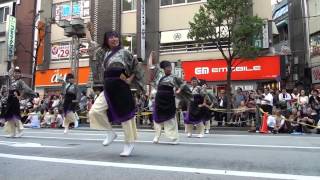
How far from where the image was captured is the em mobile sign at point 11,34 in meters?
35.6

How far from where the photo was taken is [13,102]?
11.9 metres

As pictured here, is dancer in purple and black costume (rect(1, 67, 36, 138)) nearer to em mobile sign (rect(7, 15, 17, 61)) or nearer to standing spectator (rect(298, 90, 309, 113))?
standing spectator (rect(298, 90, 309, 113))

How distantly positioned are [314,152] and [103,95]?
12.1 feet

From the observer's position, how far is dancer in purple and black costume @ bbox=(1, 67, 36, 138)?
11.7m

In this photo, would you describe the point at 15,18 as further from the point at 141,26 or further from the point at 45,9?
the point at 141,26

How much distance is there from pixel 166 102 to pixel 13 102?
178 inches

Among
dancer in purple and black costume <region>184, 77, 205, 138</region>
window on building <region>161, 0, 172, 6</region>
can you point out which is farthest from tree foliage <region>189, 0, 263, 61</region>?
dancer in purple and black costume <region>184, 77, 205, 138</region>

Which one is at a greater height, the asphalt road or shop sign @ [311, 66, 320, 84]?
shop sign @ [311, 66, 320, 84]

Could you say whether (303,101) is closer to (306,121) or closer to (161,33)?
(306,121)

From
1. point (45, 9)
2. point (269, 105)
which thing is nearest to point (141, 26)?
point (45, 9)

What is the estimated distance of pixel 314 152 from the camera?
300 inches

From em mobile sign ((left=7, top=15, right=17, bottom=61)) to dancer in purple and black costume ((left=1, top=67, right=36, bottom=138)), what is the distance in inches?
981

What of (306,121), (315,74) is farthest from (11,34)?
(306,121)

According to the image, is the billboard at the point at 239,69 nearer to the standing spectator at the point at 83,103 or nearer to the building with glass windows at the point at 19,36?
the standing spectator at the point at 83,103
